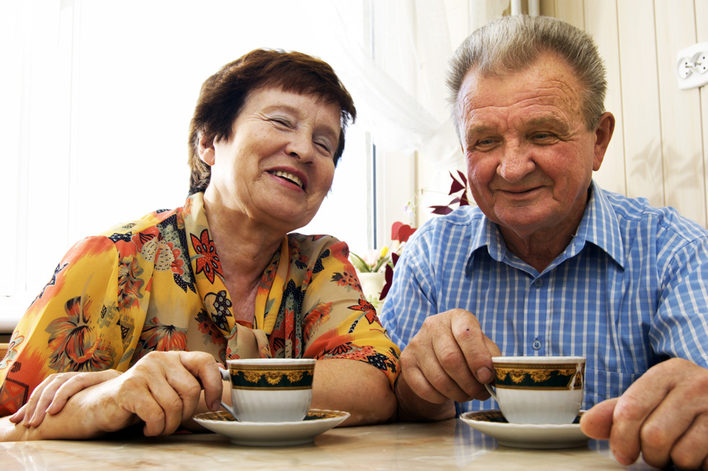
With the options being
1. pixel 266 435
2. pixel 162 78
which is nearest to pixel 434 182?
pixel 162 78

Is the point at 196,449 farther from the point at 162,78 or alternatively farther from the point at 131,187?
the point at 162,78

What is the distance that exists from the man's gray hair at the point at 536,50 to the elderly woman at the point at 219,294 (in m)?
0.29

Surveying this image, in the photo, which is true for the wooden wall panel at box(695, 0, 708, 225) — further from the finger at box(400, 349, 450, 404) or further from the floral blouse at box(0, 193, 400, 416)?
the finger at box(400, 349, 450, 404)

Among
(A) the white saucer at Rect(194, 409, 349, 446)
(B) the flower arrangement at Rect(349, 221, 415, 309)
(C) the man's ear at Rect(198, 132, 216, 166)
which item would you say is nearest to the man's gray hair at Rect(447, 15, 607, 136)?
(C) the man's ear at Rect(198, 132, 216, 166)

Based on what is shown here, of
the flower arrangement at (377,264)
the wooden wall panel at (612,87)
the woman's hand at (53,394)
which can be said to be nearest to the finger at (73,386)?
the woman's hand at (53,394)

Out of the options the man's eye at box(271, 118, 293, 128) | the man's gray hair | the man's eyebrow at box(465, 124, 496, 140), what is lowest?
the man's eyebrow at box(465, 124, 496, 140)

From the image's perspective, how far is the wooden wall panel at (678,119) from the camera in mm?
1745

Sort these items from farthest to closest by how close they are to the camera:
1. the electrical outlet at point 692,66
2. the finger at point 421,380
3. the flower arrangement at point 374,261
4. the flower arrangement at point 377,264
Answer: the flower arrangement at point 374,261 < the flower arrangement at point 377,264 < the electrical outlet at point 692,66 < the finger at point 421,380

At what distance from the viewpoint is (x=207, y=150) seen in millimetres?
1345

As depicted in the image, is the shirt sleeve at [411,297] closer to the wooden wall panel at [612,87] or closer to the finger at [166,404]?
the finger at [166,404]

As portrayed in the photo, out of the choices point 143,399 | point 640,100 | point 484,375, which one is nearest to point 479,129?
point 484,375

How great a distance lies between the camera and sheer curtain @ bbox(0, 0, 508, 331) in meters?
2.38

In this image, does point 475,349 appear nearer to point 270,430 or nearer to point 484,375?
point 484,375

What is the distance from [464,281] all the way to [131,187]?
1610 millimetres
